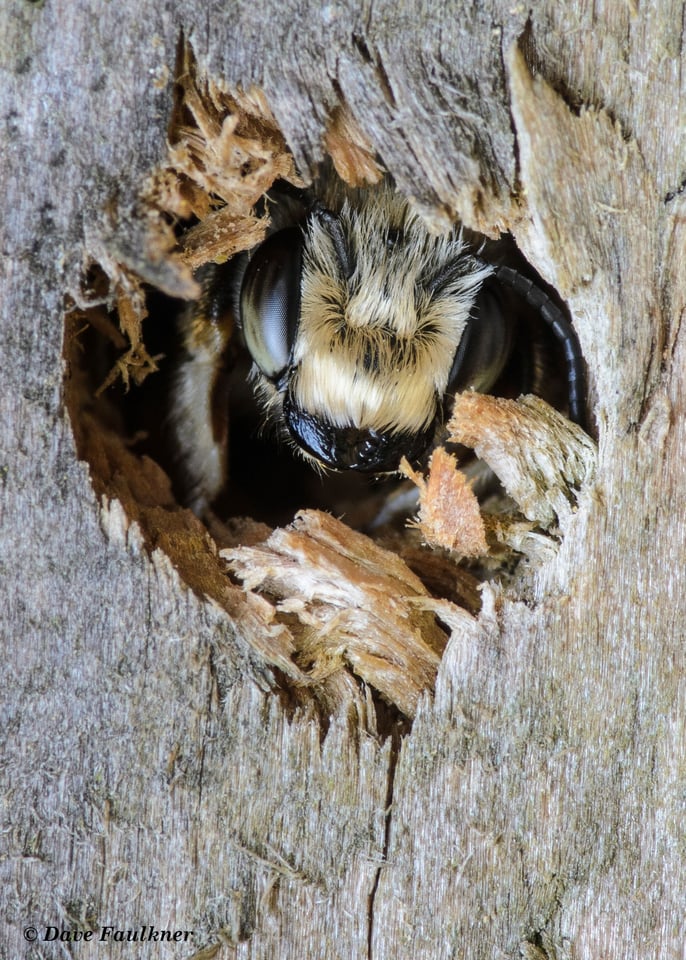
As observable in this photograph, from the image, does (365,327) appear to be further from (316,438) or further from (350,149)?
(350,149)

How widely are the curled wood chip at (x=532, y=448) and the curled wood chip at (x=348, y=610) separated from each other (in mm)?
252

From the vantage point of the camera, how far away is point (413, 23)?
Answer: 1.34m

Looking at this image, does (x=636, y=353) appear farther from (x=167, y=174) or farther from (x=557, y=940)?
(x=557, y=940)

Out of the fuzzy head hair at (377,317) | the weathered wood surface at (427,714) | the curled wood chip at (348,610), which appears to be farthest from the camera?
the fuzzy head hair at (377,317)

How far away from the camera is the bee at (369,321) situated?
179cm

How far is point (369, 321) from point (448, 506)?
43cm

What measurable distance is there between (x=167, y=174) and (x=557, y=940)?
1320 millimetres

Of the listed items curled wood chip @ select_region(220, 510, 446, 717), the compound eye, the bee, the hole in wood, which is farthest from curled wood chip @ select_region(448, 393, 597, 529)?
the compound eye

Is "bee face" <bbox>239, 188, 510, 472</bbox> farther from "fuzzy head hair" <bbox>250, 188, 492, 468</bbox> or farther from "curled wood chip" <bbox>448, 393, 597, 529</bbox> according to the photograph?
"curled wood chip" <bbox>448, 393, 597, 529</bbox>

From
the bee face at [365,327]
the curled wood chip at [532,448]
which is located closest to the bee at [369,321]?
the bee face at [365,327]

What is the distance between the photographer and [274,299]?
183 cm

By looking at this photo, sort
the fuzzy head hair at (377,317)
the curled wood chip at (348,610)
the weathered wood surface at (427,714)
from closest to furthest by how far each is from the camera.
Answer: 1. the weathered wood surface at (427,714)
2. the curled wood chip at (348,610)
3. the fuzzy head hair at (377,317)

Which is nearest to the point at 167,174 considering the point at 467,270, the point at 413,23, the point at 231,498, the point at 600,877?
the point at 413,23

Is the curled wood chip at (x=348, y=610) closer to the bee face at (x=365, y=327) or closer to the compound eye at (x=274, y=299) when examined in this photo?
the bee face at (x=365, y=327)
